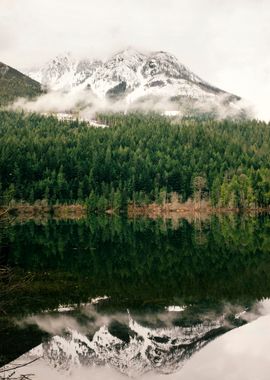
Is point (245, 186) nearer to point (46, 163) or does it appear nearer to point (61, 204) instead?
point (61, 204)

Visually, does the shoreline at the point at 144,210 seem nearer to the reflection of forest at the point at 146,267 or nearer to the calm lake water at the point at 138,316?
the reflection of forest at the point at 146,267

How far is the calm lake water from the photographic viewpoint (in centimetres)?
2080

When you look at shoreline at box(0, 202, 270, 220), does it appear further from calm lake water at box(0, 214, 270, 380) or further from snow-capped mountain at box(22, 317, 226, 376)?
snow-capped mountain at box(22, 317, 226, 376)

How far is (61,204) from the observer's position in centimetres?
17188

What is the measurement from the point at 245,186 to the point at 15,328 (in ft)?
477

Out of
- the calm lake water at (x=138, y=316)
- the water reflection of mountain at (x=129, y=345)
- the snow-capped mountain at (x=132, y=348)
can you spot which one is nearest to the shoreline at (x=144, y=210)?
the calm lake water at (x=138, y=316)

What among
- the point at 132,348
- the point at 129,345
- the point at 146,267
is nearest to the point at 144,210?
the point at 146,267

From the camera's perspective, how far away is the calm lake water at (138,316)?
20797 millimetres

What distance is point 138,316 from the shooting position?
90.5 feet

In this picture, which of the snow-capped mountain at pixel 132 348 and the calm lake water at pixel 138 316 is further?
the snow-capped mountain at pixel 132 348

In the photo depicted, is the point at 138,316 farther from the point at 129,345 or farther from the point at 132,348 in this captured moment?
the point at 132,348

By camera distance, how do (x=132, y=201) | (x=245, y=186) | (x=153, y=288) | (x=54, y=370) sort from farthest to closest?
(x=132, y=201)
(x=245, y=186)
(x=153, y=288)
(x=54, y=370)

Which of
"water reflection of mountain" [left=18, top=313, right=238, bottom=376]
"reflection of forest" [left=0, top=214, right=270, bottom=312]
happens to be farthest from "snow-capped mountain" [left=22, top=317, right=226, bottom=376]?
"reflection of forest" [left=0, top=214, right=270, bottom=312]

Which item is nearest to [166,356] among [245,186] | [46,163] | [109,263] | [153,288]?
[153,288]
